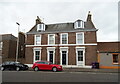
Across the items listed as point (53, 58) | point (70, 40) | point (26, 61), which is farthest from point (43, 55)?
point (70, 40)

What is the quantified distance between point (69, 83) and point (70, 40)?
1557cm

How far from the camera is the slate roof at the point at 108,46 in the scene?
23920 mm

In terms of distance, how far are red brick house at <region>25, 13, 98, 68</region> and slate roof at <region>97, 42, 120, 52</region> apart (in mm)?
2461

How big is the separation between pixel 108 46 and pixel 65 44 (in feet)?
27.1

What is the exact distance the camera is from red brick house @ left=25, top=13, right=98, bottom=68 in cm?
2349

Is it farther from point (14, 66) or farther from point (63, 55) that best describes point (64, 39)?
point (14, 66)

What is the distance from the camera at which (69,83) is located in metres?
9.39

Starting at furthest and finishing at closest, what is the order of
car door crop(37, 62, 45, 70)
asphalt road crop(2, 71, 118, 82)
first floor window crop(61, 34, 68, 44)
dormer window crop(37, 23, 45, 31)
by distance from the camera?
dormer window crop(37, 23, 45, 31)
first floor window crop(61, 34, 68, 44)
car door crop(37, 62, 45, 70)
asphalt road crop(2, 71, 118, 82)

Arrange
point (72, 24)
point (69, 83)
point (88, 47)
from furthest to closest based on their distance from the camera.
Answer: point (72, 24) < point (88, 47) < point (69, 83)

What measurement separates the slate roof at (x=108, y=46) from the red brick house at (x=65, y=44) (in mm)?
2461

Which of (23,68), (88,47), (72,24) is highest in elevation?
(72,24)

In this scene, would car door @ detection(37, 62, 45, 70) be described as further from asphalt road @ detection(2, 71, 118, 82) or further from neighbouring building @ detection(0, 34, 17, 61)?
neighbouring building @ detection(0, 34, 17, 61)

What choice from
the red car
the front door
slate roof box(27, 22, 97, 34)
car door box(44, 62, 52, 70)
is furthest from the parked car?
the front door

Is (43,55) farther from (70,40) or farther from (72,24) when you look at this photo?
(72,24)
